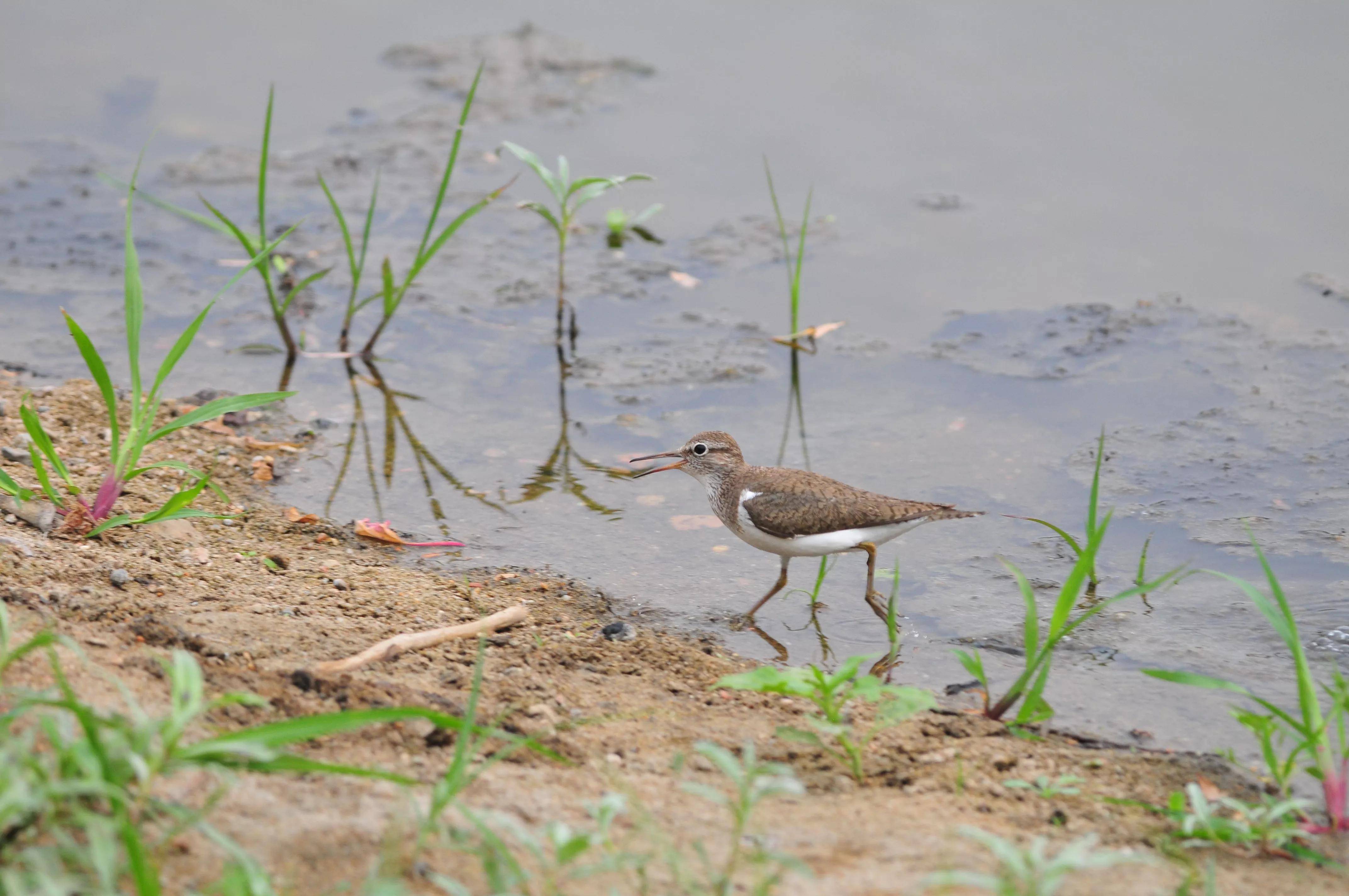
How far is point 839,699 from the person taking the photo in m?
4.27

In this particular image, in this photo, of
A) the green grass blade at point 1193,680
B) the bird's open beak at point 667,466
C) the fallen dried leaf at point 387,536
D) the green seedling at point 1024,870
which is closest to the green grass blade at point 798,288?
the bird's open beak at point 667,466

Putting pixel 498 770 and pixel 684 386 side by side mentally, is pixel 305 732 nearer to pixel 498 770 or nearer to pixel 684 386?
pixel 498 770

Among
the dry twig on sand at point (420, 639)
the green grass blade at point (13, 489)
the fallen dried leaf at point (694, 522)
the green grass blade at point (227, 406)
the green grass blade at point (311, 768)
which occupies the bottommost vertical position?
the fallen dried leaf at point (694, 522)

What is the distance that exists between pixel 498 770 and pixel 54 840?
1223 millimetres

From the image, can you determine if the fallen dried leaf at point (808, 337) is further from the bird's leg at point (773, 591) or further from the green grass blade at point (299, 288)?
the green grass blade at point (299, 288)

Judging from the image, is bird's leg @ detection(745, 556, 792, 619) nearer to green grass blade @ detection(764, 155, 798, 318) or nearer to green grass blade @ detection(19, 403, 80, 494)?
green grass blade @ detection(764, 155, 798, 318)

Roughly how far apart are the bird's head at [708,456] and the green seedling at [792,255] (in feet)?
4.92

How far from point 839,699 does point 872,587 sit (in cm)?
172

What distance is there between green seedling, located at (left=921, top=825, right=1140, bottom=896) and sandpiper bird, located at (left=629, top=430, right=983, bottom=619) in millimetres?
2728

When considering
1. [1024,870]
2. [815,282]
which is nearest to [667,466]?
[815,282]

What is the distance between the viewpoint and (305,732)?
9.93ft

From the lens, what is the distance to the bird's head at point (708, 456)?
6.35 m

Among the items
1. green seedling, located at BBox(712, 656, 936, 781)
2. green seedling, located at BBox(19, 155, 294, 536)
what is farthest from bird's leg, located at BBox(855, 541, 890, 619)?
green seedling, located at BBox(19, 155, 294, 536)

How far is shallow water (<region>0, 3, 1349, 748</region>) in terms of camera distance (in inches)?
246
